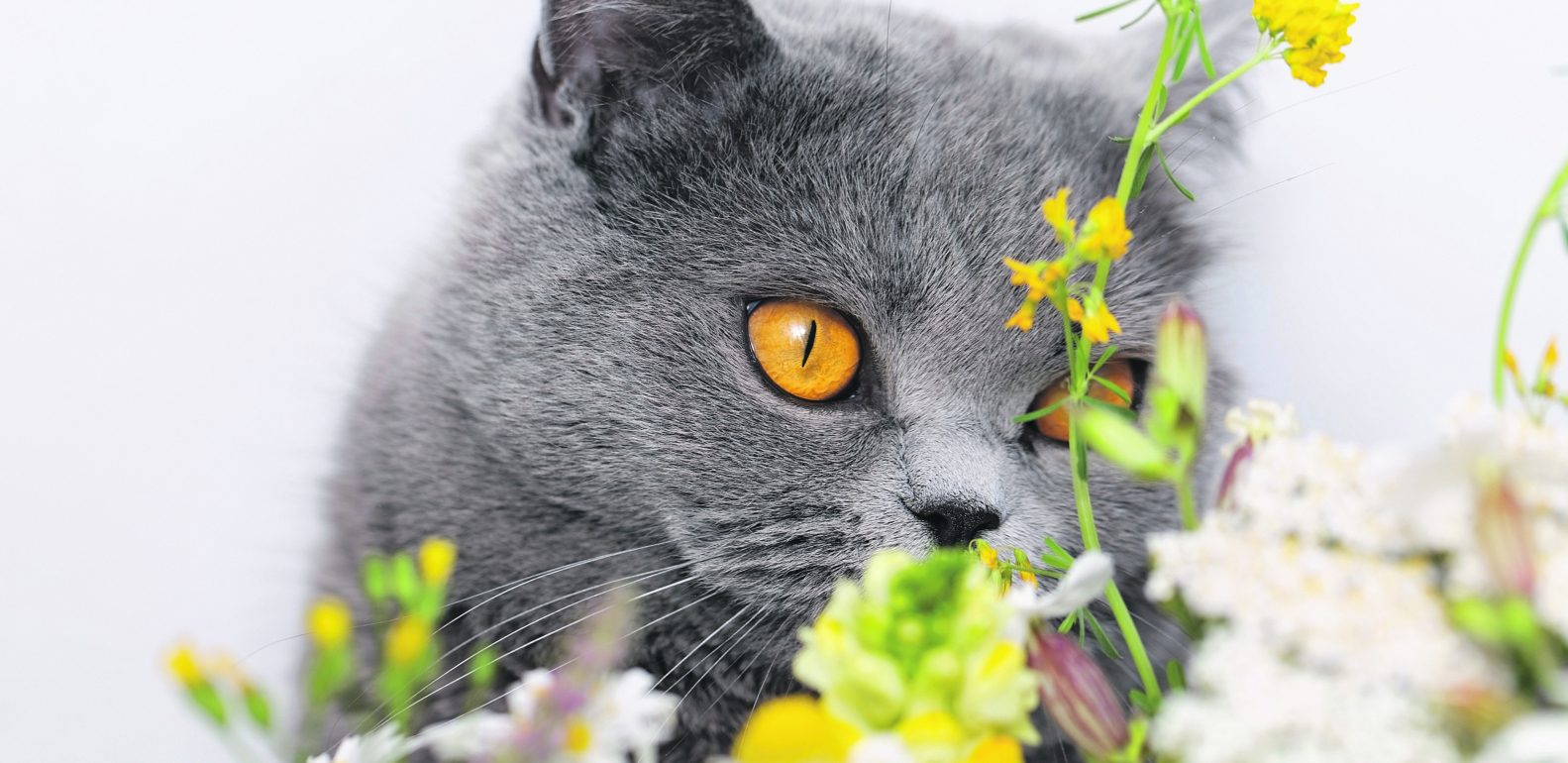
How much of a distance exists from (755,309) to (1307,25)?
42 cm

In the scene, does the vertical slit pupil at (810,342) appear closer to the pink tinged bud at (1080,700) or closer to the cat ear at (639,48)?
the cat ear at (639,48)

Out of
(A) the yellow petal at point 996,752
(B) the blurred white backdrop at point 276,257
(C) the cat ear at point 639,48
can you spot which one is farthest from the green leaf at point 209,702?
(B) the blurred white backdrop at point 276,257

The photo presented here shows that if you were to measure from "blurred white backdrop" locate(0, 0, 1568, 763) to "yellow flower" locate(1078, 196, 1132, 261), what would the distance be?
62 centimetres

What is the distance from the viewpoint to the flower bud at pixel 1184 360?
0.32 m

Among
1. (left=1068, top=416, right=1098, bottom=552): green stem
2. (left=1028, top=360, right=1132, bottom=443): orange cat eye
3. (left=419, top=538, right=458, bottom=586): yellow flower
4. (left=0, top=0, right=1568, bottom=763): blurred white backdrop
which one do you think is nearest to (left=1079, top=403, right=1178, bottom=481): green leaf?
(left=1068, top=416, right=1098, bottom=552): green stem

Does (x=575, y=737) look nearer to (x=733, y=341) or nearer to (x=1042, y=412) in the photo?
(x=1042, y=412)

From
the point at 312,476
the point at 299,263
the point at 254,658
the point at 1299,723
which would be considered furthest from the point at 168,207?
the point at 1299,723

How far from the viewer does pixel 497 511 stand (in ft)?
2.63

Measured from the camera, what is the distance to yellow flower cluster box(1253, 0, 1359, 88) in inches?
17.2

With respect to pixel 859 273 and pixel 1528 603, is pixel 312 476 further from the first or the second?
pixel 1528 603

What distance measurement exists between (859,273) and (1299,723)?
0.48 metres

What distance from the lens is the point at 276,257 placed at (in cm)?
109

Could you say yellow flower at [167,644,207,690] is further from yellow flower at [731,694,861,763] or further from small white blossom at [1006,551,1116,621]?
small white blossom at [1006,551,1116,621]

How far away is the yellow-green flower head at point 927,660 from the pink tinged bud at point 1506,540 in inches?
5.7
